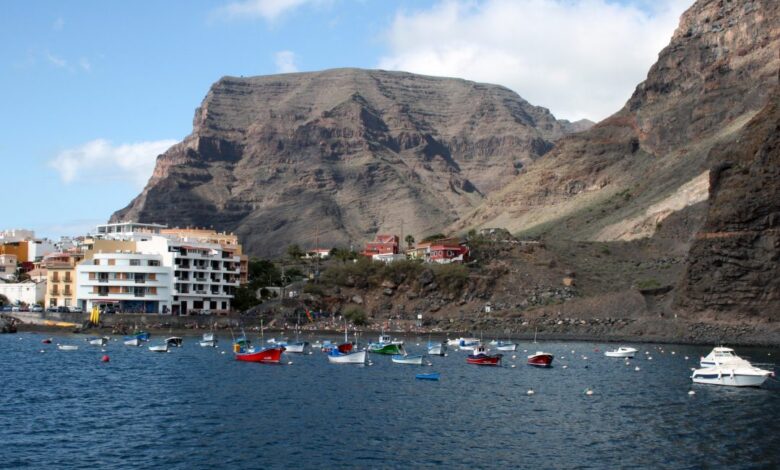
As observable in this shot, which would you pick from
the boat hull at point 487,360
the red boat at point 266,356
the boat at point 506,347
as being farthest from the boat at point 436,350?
the red boat at point 266,356

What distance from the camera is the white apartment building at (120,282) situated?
145875 millimetres

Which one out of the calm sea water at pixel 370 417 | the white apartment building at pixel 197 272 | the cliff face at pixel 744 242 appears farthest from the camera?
the white apartment building at pixel 197 272

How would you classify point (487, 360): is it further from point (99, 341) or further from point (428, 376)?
point (99, 341)

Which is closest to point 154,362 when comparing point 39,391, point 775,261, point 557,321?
point 39,391

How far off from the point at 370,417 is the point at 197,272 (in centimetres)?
9790

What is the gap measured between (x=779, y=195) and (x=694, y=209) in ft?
202

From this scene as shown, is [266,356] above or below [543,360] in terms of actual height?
above

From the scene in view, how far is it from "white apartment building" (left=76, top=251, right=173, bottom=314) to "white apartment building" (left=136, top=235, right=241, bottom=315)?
123 inches

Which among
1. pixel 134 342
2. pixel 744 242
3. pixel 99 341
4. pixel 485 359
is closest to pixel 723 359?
pixel 485 359

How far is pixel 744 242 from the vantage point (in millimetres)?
127938

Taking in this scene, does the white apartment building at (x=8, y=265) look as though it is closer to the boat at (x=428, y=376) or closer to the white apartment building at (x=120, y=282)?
the white apartment building at (x=120, y=282)

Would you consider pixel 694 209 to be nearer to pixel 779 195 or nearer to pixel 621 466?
pixel 779 195

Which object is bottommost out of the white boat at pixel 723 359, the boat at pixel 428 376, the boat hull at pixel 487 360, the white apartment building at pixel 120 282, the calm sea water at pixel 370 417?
the calm sea water at pixel 370 417

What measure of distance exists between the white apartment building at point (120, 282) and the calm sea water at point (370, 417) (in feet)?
162
